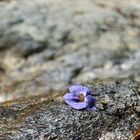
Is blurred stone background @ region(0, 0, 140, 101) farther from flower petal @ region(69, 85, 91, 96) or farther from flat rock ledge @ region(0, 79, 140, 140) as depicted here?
flat rock ledge @ region(0, 79, 140, 140)

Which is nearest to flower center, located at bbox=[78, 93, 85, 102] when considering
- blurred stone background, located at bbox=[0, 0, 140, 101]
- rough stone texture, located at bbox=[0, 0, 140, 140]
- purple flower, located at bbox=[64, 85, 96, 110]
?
purple flower, located at bbox=[64, 85, 96, 110]

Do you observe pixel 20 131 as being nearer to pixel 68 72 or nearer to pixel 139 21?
pixel 68 72

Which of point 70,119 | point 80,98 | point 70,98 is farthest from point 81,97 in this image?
point 70,119

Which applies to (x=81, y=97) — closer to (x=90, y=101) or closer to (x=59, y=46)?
(x=90, y=101)

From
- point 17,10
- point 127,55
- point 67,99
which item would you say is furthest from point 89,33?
point 67,99

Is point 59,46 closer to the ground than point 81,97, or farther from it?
closer to the ground
